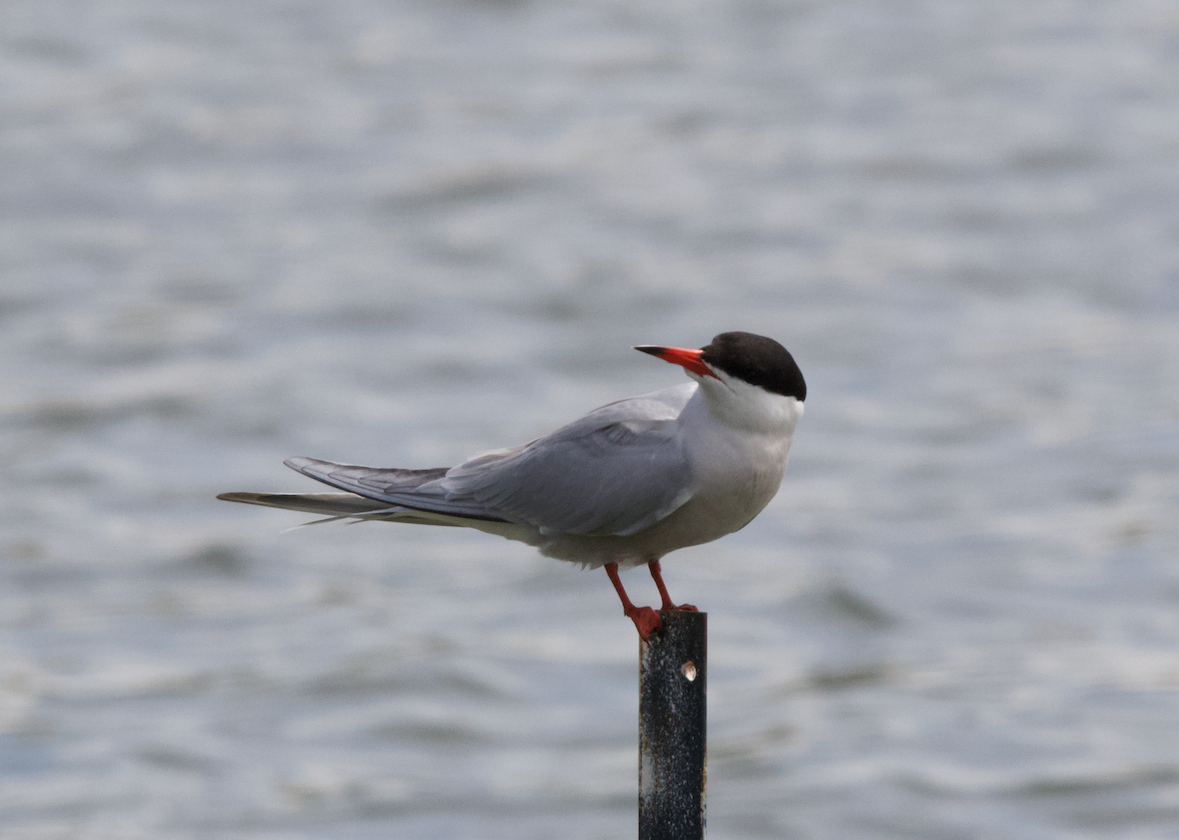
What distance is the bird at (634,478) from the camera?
17.4ft

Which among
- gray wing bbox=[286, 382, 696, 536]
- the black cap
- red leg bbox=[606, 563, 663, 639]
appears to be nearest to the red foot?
red leg bbox=[606, 563, 663, 639]

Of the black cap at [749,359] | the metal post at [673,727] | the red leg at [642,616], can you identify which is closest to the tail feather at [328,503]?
the red leg at [642,616]

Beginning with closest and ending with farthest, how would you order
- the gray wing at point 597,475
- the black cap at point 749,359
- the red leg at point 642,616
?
the black cap at point 749,359 < the gray wing at point 597,475 < the red leg at point 642,616

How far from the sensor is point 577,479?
578 centimetres

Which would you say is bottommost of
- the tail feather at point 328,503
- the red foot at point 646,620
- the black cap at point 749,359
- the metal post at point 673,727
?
the metal post at point 673,727

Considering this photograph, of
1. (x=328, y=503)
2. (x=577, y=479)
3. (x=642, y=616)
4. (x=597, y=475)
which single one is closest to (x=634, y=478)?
(x=597, y=475)

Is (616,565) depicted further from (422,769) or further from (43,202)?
(43,202)

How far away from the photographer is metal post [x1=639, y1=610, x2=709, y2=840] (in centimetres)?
575

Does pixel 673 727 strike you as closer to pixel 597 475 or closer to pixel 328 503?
pixel 597 475

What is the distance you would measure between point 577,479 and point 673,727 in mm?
901

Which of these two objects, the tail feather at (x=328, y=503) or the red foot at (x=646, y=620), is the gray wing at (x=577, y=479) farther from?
the red foot at (x=646, y=620)

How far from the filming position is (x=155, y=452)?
81.3 feet

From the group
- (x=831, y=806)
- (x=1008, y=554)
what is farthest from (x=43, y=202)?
(x=831, y=806)

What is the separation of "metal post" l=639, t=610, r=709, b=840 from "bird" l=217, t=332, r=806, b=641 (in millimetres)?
88
